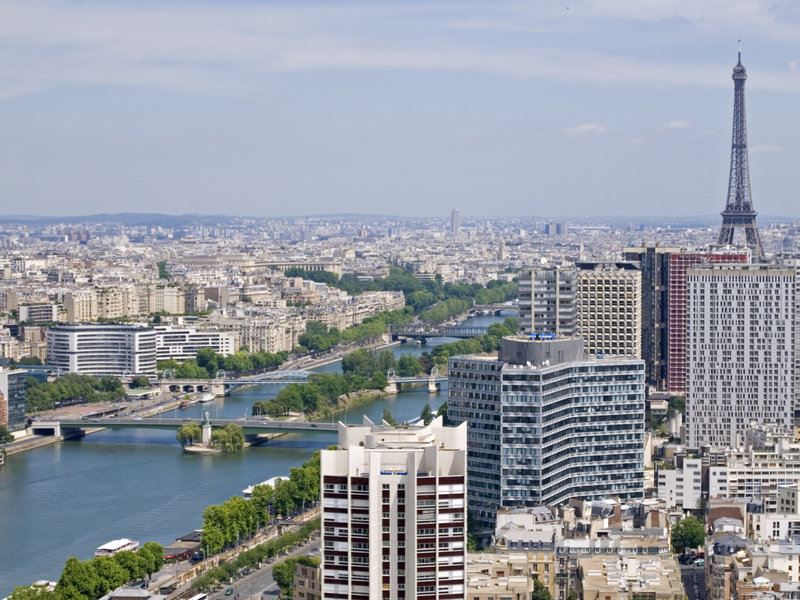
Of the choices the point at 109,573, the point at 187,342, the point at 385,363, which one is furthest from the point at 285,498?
the point at 187,342

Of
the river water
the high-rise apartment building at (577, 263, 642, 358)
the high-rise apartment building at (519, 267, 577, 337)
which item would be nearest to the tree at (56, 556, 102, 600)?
the river water

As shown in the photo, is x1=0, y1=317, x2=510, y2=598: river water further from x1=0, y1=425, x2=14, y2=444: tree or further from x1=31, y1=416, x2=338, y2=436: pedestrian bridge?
x1=0, y1=425, x2=14, y2=444: tree

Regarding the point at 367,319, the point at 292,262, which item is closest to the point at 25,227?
the point at 292,262

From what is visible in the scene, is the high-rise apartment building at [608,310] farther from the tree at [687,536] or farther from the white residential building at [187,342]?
the white residential building at [187,342]

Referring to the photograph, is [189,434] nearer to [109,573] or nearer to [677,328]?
[677,328]

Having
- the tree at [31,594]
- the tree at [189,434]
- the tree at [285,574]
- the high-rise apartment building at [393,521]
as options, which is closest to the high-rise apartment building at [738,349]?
the tree at [189,434]
